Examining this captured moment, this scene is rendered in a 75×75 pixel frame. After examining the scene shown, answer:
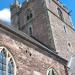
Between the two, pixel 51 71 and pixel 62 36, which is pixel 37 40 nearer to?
pixel 62 36

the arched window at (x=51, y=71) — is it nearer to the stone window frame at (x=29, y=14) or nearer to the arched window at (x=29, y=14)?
the stone window frame at (x=29, y=14)

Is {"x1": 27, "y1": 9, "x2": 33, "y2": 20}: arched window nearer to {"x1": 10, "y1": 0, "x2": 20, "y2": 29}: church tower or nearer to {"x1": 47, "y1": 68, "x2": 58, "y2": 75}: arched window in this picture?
{"x1": 10, "y1": 0, "x2": 20, "y2": 29}: church tower

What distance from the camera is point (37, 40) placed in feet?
60.7

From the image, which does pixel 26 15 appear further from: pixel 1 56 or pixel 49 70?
pixel 1 56

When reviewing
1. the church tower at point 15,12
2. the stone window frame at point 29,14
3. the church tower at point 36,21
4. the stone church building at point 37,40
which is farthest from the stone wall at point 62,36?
the church tower at point 15,12

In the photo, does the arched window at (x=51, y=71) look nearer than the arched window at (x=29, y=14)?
Yes

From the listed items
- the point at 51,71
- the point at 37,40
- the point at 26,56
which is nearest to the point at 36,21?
the point at 37,40

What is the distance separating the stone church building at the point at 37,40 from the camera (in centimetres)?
1072

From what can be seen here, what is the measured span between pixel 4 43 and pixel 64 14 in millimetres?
13894

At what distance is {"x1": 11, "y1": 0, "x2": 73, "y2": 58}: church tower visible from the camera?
18266mm

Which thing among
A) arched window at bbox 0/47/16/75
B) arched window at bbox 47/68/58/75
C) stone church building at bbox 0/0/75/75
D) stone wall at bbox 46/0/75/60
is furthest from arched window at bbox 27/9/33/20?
arched window at bbox 0/47/16/75

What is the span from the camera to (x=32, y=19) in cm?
2116

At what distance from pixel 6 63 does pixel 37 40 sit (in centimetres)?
842

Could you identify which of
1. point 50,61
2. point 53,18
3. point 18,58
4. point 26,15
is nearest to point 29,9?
point 26,15
